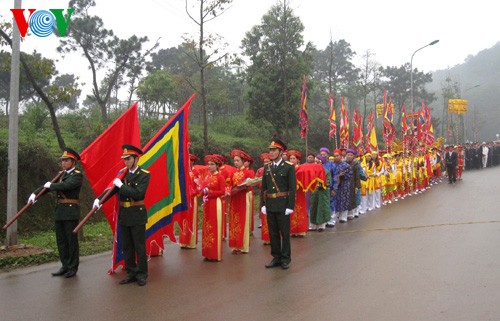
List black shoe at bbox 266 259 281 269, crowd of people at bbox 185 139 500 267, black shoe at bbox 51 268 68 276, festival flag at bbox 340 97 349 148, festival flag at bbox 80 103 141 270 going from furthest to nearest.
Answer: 1. festival flag at bbox 340 97 349 148
2. crowd of people at bbox 185 139 500 267
3. black shoe at bbox 266 259 281 269
4. festival flag at bbox 80 103 141 270
5. black shoe at bbox 51 268 68 276

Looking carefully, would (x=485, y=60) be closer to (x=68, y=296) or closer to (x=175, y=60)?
(x=175, y=60)

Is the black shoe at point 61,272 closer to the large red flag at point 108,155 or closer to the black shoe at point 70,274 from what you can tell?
the black shoe at point 70,274

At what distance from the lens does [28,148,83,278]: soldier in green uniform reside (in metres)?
6.82

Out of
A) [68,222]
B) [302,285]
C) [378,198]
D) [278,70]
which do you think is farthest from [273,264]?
[278,70]

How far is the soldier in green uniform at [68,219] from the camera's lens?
Answer: 682cm

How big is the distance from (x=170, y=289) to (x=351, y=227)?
20.6 ft

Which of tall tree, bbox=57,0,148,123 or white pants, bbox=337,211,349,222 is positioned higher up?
tall tree, bbox=57,0,148,123

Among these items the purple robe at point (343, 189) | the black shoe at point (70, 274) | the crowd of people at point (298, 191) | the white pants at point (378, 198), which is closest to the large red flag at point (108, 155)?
the black shoe at point (70, 274)

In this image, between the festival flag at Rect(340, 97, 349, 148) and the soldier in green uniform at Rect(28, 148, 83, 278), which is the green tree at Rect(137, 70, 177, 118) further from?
the soldier in green uniform at Rect(28, 148, 83, 278)

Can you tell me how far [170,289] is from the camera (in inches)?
242

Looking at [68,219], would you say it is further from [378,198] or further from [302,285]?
[378,198]

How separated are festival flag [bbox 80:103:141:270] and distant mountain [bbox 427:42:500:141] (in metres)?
60.0

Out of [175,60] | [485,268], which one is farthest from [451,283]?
[175,60]

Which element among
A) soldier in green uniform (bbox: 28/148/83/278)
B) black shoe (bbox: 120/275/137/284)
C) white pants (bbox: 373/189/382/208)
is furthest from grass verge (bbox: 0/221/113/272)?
white pants (bbox: 373/189/382/208)
